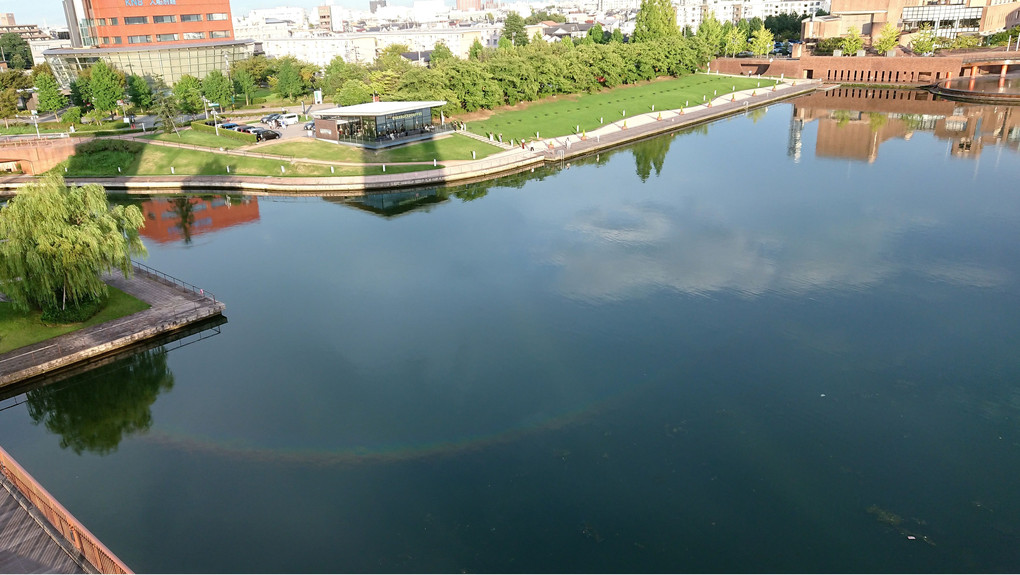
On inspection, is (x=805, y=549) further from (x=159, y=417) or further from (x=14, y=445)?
(x=14, y=445)

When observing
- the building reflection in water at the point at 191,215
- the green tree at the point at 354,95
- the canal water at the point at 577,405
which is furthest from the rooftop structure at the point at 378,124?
the canal water at the point at 577,405

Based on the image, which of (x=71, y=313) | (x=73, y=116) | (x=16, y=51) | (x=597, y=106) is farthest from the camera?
(x=16, y=51)

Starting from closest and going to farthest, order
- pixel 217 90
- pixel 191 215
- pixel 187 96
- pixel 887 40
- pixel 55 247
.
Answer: pixel 55 247, pixel 191 215, pixel 187 96, pixel 217 90, pixel 887 40

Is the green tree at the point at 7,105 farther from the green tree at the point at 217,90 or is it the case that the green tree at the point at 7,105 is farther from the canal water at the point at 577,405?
the canal water at the point at 577,405

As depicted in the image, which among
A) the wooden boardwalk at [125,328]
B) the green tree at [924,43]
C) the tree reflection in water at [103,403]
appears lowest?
the tree reflection in water at [103,403]

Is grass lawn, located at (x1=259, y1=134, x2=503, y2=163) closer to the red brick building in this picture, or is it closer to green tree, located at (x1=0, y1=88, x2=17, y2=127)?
green tree, located at (x1=0, y1=88, x2=17, y2=127)

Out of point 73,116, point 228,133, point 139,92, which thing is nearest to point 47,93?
point 73,116

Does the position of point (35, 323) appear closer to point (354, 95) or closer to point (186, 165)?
point (186, 165)
